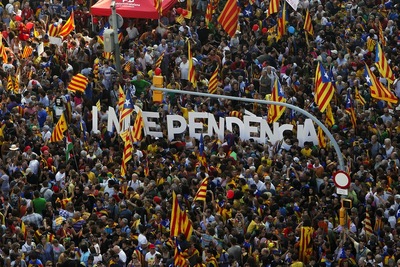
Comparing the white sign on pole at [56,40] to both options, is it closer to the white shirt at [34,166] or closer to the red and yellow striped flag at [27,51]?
the red and yellow striped flag at [27,51]

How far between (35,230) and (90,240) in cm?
154

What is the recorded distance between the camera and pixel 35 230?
32.8 metres

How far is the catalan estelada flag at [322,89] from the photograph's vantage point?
37.1m

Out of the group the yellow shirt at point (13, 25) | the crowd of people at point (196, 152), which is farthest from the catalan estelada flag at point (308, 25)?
the yellow shirt at point (13, 25)

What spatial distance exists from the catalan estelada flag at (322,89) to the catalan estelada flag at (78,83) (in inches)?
245

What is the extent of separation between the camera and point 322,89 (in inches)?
1465

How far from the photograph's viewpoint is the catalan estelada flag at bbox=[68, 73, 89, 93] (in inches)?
1544

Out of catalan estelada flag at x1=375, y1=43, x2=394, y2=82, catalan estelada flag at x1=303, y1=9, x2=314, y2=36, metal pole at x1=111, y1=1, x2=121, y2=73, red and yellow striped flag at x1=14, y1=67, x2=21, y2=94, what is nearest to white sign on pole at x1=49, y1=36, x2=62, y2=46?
→ red and yellow striped flag at x1=14, y1=67, x2=21, y2=94

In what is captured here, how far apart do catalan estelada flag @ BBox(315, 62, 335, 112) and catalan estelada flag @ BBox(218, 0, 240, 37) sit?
5510 millimetres

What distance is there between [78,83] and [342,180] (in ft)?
31.7

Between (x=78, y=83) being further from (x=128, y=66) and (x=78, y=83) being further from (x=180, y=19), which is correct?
(x=180, y=19)

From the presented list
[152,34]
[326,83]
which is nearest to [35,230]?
[326,83]

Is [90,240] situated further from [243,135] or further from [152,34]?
[152,34]

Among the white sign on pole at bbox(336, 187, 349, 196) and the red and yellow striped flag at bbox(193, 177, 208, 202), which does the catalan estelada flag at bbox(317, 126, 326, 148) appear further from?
the white sign on pole at bbox(336, 187, 349, 196)
